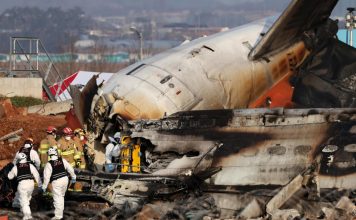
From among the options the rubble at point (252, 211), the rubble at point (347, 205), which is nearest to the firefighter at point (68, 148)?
the rubble at point (252, 211)

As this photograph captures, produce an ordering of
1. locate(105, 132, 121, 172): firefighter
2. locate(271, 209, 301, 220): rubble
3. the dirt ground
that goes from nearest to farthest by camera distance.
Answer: locate(271, 209, 301, 220): rubble, locate(105, 132, 121, 172): firefighter, the dirt ground

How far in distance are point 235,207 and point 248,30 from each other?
282 inches

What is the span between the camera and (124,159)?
1977 centimetres

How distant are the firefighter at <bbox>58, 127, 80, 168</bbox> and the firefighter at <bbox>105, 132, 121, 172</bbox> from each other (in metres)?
0.97

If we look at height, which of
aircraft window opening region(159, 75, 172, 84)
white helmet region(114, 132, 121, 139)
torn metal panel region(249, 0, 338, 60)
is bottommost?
white helmet region(114, 132, 121, 139)

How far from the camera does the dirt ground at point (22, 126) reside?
27.8 metres

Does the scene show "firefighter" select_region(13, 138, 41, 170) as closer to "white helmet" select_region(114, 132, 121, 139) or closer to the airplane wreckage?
the airplane wreckage

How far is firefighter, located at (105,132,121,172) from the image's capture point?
19750 mm

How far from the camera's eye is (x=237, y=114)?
19.5 meters

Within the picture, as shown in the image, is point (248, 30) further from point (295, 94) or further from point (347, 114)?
point (347, 114)

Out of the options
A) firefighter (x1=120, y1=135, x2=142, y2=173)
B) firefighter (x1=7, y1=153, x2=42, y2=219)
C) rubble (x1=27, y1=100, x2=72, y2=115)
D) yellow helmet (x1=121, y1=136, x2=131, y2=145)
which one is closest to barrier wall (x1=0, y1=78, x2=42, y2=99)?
rubble (x1=27, y1=100, x2=72, y2=115)

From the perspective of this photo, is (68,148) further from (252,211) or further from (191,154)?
(252,211)

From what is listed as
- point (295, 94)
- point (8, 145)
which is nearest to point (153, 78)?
point (295, 94)

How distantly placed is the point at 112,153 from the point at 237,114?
3.19m
